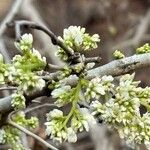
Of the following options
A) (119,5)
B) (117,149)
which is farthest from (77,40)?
(119,5)

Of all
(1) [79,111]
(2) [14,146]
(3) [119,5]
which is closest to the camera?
(1) [79,111]

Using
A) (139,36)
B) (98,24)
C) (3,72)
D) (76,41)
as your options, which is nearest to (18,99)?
(3,72)

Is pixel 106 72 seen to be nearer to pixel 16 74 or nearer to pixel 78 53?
pixel 78 53

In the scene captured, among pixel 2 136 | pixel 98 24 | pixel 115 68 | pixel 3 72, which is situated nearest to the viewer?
pixel 3 72

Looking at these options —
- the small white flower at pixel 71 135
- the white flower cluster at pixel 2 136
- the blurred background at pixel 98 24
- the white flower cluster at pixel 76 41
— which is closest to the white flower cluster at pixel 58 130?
the small white flower at pixel 71 135

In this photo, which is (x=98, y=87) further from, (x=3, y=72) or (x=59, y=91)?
(x=3, y=72)

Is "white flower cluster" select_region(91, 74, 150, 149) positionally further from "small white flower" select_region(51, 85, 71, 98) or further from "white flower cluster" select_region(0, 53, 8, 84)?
"white flower cluster" select_region(0, 53, 8, 84)
